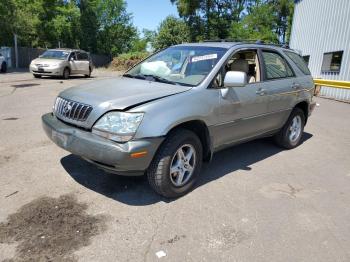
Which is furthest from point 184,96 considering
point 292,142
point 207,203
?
point 292,142

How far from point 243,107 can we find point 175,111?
1328mm

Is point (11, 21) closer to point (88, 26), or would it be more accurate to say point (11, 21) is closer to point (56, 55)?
point (56, 55)

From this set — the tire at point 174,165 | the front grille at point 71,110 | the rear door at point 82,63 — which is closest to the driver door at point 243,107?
the tire at point 174,165

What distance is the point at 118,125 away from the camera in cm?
354

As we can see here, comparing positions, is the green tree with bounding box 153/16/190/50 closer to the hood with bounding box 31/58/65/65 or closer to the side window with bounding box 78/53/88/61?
the side window with bounding box 78/53/88/61

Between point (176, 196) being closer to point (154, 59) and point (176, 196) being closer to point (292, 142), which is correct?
point (154, 59)

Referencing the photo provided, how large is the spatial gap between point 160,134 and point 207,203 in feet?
3.39

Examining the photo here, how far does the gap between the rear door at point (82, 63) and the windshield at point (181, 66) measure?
1521 centimetres

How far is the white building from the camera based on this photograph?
1553 centimetres

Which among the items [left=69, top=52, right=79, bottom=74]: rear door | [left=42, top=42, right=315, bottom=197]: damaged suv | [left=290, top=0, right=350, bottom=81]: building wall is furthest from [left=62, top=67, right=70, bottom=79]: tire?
[left=42, top=42, right=315, bottom=197]: damaged suv

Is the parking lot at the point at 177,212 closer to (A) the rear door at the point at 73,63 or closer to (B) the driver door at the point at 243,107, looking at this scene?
(B) the driver door at the point at 243,107

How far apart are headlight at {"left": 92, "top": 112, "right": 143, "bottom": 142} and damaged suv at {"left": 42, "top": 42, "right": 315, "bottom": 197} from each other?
10 mm

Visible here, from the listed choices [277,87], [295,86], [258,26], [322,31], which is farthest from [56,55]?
[258,26]

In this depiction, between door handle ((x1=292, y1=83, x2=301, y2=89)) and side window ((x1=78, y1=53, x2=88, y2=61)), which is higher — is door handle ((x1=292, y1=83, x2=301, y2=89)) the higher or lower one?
the higher one
